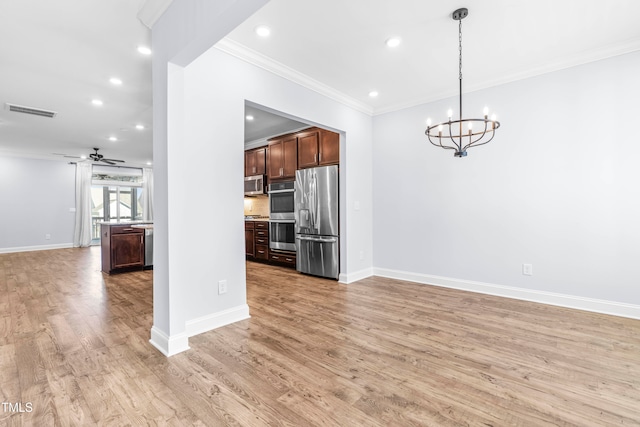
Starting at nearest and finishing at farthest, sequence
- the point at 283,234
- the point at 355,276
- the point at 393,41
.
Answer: the point at 393,41 → the point at 355,276 → the point at 283,234

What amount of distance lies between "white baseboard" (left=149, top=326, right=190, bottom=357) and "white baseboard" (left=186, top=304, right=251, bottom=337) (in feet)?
0.36

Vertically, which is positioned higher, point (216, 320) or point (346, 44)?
point (346, 44)

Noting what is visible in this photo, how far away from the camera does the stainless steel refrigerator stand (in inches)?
174

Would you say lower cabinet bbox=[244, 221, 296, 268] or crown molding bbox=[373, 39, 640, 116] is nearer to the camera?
crown molding bbox=[373, 39, 640, 116]

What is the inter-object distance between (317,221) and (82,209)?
26.7 ft

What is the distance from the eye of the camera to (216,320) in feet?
8.75

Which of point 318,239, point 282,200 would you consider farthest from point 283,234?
point 318,239

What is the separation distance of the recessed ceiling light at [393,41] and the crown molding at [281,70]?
42.0 inches

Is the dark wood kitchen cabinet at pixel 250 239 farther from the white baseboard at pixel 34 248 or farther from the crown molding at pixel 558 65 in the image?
the white baseboard at pixel 34 248

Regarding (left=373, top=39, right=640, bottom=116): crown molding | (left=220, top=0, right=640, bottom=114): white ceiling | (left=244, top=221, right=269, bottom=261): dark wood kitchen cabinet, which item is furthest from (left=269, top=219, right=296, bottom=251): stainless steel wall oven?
(left=373, top=39, right=640, bottom=116): crown molding

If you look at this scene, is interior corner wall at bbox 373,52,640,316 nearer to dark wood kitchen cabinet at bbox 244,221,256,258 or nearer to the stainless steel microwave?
the stainless steel microwave

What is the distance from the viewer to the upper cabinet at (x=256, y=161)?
601 cm

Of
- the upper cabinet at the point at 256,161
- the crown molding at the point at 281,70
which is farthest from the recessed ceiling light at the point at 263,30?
the upper cabinet at the point at 256,161

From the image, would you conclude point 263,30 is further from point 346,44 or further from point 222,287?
point 222,287
